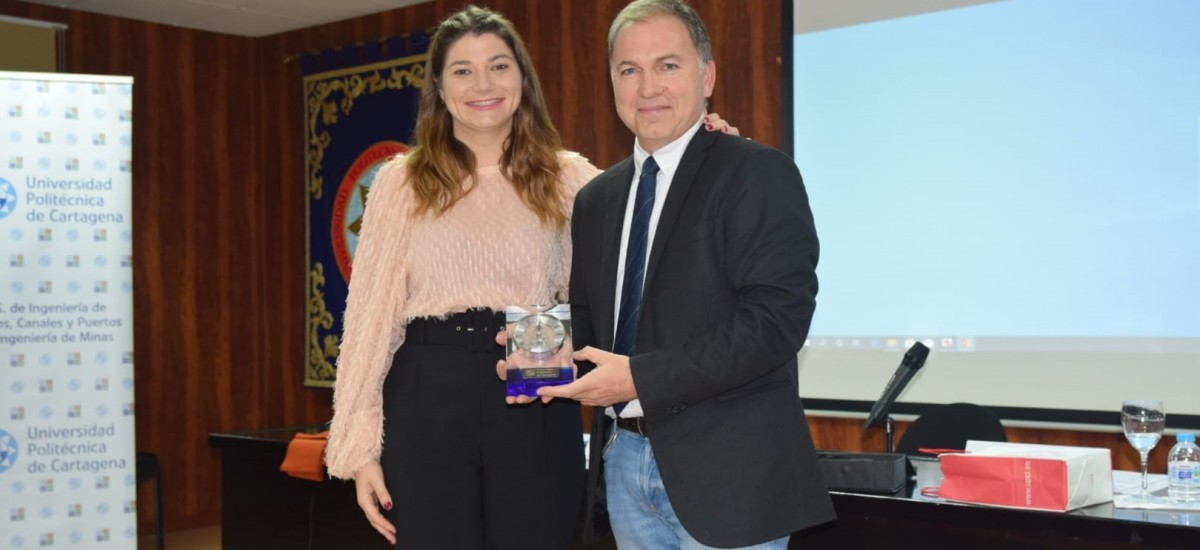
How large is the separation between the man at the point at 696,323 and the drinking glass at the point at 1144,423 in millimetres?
1165

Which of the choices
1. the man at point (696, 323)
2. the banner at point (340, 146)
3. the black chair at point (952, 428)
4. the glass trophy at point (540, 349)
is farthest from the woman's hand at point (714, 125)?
the banner at point (340, 146)

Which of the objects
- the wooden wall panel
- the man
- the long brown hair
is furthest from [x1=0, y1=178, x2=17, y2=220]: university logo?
the man

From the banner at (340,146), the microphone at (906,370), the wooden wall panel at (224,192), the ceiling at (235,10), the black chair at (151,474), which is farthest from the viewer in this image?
the banner at (340,146)

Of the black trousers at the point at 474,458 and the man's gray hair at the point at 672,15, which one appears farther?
the black trousers at the point at 474,458

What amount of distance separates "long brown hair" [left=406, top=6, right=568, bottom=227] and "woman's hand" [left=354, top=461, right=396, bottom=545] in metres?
0.47

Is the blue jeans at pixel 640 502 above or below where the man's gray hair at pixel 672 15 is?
below

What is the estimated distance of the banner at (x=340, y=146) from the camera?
260 inches

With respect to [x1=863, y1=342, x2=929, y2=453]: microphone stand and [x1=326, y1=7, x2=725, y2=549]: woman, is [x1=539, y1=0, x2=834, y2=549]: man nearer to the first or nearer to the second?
[x1=326, y1=7, x2=725, y2=549]: woman

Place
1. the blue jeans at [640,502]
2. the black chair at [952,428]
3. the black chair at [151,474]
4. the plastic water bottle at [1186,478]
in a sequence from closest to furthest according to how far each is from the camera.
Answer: the blue jeans at [640,502] → the plastic water bottle at [1186,478] → the black chair at [952,428] → the black chair at [151,474]

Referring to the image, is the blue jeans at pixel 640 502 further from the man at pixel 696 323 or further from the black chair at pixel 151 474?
the black chair at pixel 151 474

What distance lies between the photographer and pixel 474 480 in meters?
1.99

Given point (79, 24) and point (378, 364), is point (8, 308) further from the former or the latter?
point (378, 364)

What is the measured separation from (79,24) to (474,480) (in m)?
5.44

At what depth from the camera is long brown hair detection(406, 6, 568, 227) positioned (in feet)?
6.95
